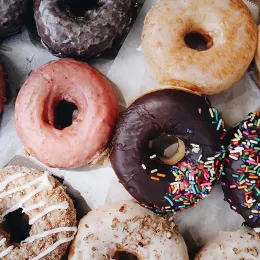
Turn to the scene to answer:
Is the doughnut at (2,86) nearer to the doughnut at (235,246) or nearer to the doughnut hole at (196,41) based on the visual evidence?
the doughnut hole at (196,41)

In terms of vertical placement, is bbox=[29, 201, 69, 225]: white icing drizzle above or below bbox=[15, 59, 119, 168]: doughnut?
below

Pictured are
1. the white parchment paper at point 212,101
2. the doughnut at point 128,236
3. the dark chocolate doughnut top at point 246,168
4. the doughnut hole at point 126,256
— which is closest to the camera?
the dark chocolate doughnut top at point 246,168

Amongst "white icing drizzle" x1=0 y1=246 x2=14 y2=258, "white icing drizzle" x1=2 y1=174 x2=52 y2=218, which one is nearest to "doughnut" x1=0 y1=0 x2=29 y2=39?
"white icing drizzle" x1=2 y1=174 x2=52 y2=218

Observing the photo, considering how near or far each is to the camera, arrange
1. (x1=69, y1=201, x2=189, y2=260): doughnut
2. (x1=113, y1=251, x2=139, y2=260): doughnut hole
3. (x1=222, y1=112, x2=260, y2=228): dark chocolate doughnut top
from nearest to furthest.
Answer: (x1=222, y1=112, x2=260, y2=228): dark chocolate doughnut top < (x1=69, y1=201, x2=189, y2=260): doughnut < (x1=113, y1=251, x2=139, y2=260): doughnut hole

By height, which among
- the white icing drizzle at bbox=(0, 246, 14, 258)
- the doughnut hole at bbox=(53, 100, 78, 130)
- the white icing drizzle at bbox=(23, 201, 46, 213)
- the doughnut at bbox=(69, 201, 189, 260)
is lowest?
the doughnut at bbox=(69, 201, 189, 260)

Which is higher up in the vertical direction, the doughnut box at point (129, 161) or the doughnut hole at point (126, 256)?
the doughnut box at point (129, 161)

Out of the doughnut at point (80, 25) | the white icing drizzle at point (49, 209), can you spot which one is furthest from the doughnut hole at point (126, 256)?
the doughnut at point (80, 25)

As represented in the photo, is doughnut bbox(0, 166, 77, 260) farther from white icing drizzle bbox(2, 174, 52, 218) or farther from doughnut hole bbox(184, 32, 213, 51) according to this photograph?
doughnut hole bbox(184, 32, 213, 51)

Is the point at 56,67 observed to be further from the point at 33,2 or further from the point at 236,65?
the point at 236,65
